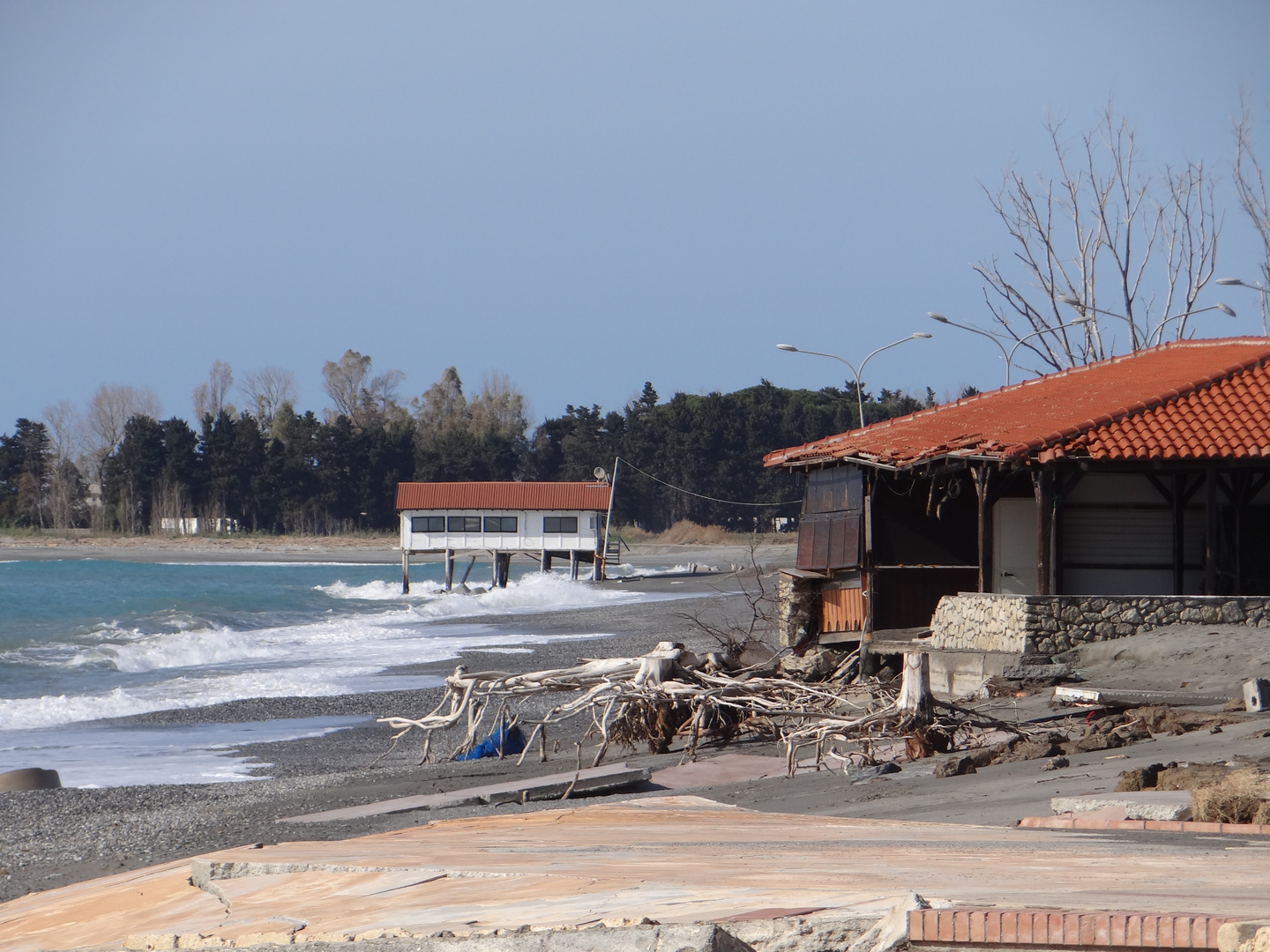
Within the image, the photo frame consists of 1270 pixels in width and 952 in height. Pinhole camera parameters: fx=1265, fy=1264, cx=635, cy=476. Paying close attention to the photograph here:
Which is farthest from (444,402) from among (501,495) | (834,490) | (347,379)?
(834,490)

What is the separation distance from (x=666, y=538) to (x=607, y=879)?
80.7m

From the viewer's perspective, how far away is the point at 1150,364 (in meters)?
20.6

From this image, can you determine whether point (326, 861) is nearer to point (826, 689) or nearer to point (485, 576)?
point (826, 689)

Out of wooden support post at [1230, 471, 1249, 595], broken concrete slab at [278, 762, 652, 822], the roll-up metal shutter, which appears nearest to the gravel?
broken concrete slab at [278, 762, 652, 822]

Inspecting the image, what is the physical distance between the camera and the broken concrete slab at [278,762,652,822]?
1052 cm

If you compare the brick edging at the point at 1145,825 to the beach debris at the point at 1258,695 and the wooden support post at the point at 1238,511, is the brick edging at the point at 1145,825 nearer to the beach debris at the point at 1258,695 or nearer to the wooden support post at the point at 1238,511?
the beach debris at the point at 1258,695

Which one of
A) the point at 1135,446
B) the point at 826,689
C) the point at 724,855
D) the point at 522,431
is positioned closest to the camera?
the point at 724,855

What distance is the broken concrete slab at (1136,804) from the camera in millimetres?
6570

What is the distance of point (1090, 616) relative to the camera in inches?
594

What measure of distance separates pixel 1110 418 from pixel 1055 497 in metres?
1.32

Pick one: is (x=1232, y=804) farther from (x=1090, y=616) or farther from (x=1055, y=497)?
(x=1055, y=497)

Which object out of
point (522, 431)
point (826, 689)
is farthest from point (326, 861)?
point (522, 431)

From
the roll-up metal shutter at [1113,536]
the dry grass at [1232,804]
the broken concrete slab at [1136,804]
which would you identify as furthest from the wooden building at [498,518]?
the dry grass at [1232,804]

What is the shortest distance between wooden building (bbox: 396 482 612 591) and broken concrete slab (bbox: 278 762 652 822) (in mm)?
43813
